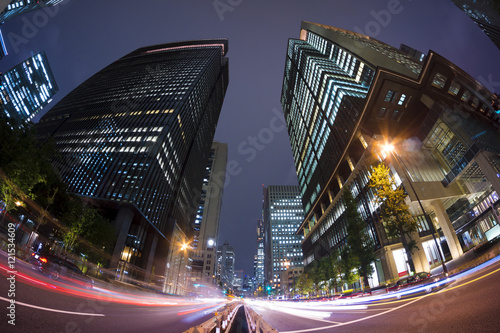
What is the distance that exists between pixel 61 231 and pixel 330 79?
7126cm

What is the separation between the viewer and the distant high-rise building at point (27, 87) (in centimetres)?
9212

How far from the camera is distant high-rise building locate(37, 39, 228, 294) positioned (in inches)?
1854

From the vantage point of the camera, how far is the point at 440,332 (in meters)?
3.58

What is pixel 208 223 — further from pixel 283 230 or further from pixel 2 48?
pixel 2 48

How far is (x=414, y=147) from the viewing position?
37.6 metres

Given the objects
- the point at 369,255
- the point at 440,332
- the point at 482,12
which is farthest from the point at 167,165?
the point at 482,12

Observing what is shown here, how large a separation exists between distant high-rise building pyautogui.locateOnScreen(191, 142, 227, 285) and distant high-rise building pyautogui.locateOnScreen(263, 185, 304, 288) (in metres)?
42.4

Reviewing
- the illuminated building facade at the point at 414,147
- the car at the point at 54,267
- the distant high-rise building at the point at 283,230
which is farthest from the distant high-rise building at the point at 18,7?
the distant high-rise building at the point at 283,230

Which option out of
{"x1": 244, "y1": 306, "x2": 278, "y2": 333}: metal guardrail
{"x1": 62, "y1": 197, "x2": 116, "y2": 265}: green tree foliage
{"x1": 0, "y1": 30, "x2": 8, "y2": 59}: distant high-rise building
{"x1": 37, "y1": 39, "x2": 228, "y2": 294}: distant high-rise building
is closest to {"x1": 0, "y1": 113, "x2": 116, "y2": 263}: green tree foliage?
{"x1": 62, "y1": 197, "x2": 116, "y2": 265}: green tree foliage

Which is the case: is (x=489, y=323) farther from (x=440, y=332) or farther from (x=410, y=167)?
(x=410, y=167)

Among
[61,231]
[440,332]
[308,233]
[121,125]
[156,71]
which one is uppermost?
[156,71]

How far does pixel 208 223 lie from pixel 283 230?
56520mm

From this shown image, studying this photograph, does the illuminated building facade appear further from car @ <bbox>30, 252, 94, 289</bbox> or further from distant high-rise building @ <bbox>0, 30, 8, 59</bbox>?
distant high-rise building @ <bbox>0, 30, 8, 59</bbox>

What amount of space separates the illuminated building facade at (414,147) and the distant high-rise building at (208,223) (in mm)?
76596
